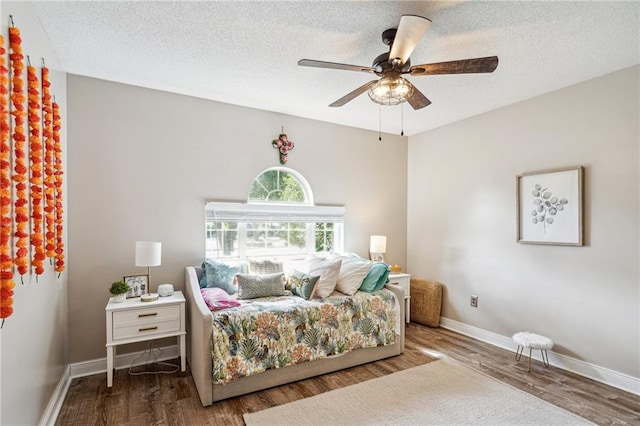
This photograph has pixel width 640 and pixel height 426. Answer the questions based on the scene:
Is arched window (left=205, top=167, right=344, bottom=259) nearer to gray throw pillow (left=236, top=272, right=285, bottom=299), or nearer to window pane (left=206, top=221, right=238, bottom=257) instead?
window pane (left=206, top=221, right=238, bottom=257)

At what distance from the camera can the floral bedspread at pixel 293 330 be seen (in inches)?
94.6

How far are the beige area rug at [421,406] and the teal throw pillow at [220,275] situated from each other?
116 centimetres

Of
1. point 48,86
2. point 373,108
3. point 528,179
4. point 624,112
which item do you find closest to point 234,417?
point 48,86

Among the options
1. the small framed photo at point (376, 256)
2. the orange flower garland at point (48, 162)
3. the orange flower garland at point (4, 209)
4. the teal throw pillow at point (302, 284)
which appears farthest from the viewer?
the small framed photo at point (376, 256)

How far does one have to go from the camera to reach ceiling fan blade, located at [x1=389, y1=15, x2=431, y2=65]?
169 centimetres

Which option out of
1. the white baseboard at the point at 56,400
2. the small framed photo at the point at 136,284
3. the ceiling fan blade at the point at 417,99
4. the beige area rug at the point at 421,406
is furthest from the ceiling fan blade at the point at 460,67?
the white baseboard at the point at 56,400

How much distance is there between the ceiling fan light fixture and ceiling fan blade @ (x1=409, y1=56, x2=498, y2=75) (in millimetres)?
107

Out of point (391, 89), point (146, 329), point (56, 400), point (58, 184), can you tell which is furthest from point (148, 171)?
point (391, 89)

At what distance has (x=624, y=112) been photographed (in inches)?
106

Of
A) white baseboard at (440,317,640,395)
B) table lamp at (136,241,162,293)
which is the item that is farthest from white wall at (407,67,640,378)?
table lamp at (136,241,162,293)

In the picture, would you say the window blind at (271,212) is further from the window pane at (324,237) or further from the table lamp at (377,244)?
the table lamp at (377,244)

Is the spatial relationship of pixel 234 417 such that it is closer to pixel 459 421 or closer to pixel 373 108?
pixel 459 421

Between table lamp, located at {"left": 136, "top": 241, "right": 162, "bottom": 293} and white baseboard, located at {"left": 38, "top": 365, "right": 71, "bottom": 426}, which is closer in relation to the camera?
white baseboard, located at {"left": 38, "top": 365, "right": 71, "bottom": 426}

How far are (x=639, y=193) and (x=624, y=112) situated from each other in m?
0.67
